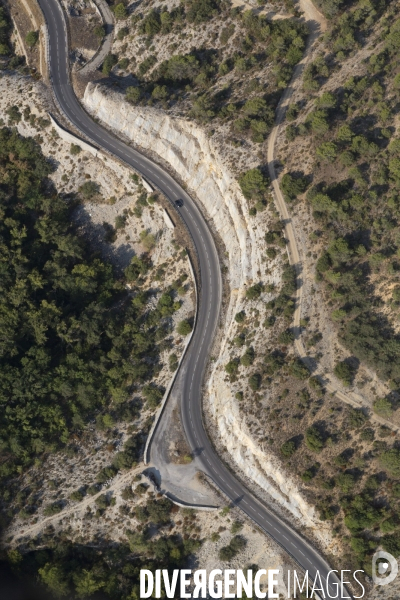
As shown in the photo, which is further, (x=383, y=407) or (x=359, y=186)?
(x=359, y=186)

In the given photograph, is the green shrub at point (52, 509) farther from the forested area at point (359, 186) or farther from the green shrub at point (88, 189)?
the green shrub at point (88, 189)

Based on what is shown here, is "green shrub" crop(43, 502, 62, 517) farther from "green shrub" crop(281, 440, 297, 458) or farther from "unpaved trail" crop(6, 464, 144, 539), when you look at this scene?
"green shrub" crop(281, 440, 297, 458)

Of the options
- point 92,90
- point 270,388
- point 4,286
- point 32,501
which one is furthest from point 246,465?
point 92,90

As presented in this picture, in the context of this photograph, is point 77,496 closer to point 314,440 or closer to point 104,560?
point 104,560

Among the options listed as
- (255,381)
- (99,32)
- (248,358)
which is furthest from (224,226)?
(99,32)

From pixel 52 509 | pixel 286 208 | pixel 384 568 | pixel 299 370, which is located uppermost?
pixel 286 208

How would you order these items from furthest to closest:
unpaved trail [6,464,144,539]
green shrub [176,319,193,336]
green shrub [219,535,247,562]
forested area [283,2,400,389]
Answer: green shrub [176,319,193,336] → unpaved trail [6,464,144,539] → green shrub [219,535,247,562] → forested area [283,2,400,389]

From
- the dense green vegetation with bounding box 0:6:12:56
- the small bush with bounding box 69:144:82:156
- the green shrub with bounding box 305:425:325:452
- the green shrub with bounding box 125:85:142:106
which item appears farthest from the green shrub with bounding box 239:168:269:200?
the dense green vegetation with bounding box 0:6:12:56

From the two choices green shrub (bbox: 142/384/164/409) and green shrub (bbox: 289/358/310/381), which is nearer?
green shrub (bbox: 289/358/310/381)
